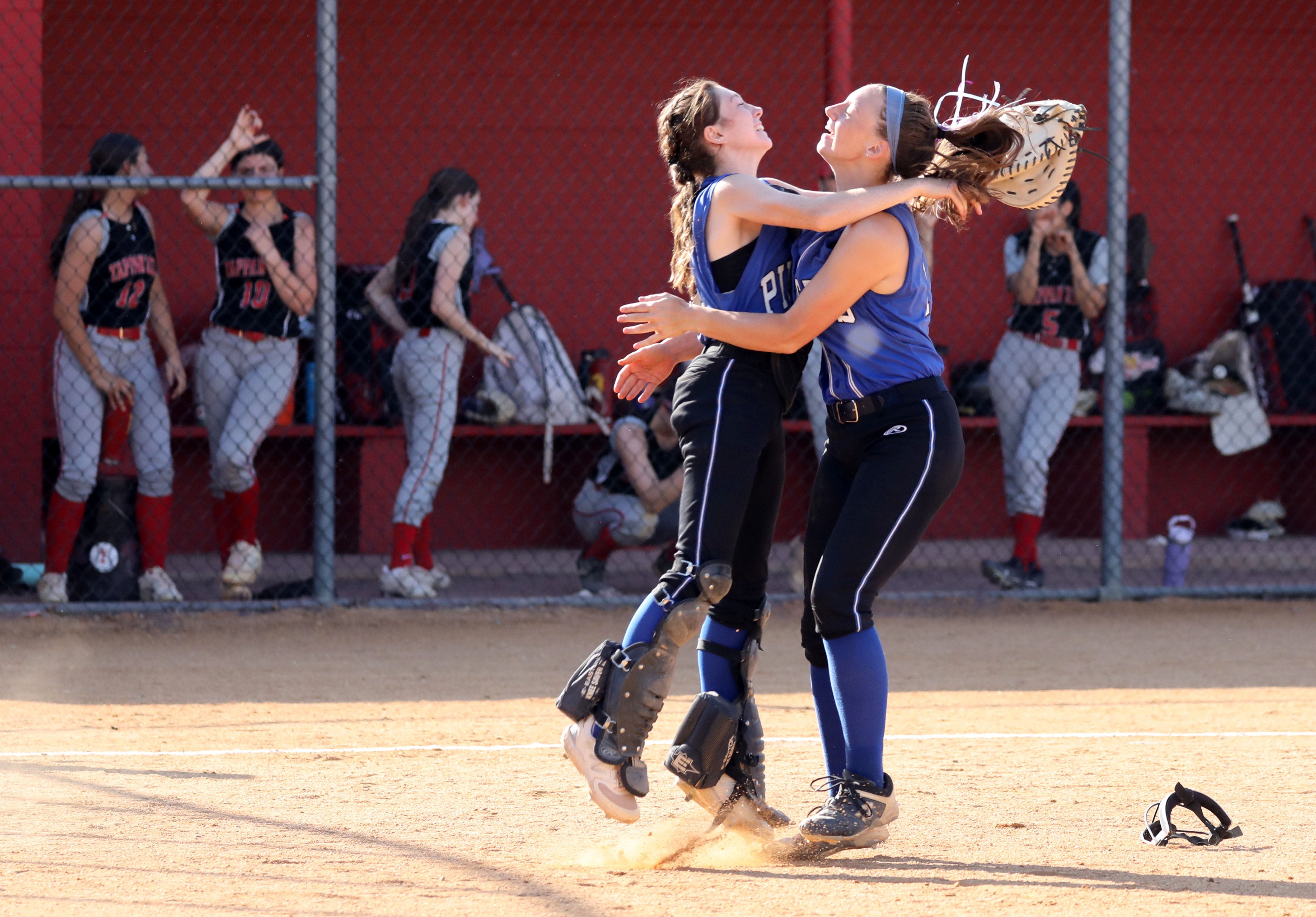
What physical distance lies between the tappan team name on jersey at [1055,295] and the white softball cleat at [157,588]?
4.56 m

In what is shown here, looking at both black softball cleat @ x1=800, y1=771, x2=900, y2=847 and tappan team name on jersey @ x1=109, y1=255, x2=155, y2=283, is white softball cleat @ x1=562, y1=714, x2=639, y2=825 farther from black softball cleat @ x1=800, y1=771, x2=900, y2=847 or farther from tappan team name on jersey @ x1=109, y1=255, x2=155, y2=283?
tappan team name on jersey @ x1=109, y1=255, x2=155, y2=283

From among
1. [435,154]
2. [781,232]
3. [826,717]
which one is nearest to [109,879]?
[826,717]

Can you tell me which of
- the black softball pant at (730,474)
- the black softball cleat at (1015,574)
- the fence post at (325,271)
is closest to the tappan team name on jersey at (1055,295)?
the black softball cleat at (1015,574)

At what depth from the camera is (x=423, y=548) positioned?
728 centimetres

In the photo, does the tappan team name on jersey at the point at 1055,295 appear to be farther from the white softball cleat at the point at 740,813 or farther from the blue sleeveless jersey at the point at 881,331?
the white softball cleat at the point at 740,813

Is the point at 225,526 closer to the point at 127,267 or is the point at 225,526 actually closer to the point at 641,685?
the point at 127,267

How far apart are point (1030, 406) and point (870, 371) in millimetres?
4463

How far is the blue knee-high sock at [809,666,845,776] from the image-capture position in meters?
3.54

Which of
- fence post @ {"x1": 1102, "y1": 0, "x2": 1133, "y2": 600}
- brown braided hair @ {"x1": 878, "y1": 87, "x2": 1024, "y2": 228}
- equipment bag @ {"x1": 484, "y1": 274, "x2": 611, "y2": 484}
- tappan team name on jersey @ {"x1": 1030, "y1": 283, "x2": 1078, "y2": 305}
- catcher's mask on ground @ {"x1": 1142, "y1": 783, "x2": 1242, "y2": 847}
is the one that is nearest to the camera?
brown braided hair @ {"x1": 878, "y1": 87, "x2": 1024, "y2": 228}

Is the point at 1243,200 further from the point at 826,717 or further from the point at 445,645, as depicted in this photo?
the point at 826,717

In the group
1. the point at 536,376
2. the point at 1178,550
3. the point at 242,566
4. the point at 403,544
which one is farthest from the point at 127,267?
the point at 1178,550

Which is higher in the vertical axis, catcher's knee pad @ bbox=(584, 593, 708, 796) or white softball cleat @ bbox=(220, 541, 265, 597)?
catcher's knee pad @ bbox=(584, 593, 708, 796)

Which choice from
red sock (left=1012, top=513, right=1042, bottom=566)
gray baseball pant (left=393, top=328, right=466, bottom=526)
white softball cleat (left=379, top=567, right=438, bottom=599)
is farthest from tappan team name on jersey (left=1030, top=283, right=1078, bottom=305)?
white softball cleat (left=379, top=567, right=438, bottom=599)

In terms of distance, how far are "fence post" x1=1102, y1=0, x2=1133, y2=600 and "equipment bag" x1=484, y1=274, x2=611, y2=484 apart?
264 cm
